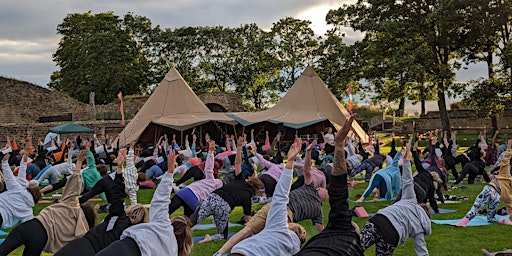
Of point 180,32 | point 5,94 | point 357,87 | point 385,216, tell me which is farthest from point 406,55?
point 180,32

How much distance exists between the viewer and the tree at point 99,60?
1768 inches

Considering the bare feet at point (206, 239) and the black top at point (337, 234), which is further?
the bare feet at point (206, 239)

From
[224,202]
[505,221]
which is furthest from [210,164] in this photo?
[505,221]

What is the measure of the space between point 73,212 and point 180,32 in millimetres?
47848

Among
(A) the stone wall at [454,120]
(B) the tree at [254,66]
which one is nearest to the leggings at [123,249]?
(A) the stone wall at [454,120]

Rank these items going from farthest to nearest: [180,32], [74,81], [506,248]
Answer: [180,32]
[74,81]
[506,248]

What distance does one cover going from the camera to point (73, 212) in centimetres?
571

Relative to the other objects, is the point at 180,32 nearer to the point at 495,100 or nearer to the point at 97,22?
the point at 97,22

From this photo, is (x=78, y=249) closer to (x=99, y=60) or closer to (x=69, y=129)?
(x=69, y=129)

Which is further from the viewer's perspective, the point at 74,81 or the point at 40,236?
the point at 74,81

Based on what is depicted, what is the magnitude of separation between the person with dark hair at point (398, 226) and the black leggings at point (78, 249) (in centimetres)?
262

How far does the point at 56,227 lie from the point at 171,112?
20.9m

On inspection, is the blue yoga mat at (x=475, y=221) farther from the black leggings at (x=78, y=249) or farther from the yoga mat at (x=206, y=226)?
the black leggings at (x=78, y=249)

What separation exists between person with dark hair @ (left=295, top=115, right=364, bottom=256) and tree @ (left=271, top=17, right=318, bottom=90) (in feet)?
143
